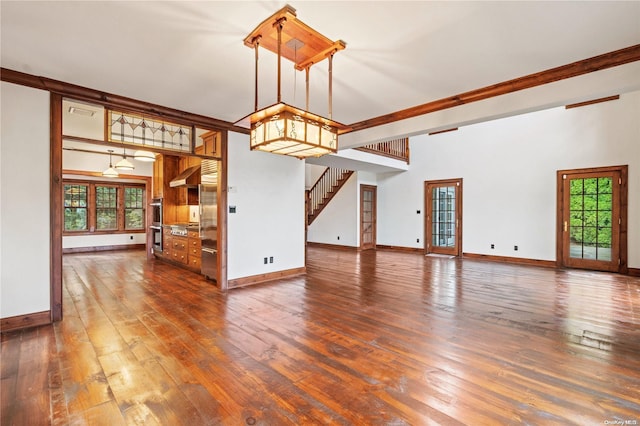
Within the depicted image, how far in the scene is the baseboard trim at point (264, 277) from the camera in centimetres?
501

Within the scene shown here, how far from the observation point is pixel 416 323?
3.38 meters

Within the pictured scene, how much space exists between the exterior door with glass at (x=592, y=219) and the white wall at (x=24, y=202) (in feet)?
30.4

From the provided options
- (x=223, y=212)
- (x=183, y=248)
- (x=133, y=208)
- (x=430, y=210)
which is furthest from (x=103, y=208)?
(x=430, y=210)

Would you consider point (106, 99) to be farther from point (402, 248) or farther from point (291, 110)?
point (402, 248)

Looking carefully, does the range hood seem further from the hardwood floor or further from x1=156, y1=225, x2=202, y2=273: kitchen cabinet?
the hardwood floor

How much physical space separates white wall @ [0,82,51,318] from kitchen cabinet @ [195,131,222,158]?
198 centimetres

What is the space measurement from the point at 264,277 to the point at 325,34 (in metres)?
4.08

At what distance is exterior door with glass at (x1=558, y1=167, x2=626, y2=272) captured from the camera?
6168 mm

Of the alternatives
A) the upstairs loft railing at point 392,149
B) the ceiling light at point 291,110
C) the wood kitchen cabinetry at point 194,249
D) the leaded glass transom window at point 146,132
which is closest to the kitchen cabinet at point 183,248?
the wood kitchen cabinetry at point 194,249

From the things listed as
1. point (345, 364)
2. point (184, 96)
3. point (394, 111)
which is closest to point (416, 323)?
point (345, 364)

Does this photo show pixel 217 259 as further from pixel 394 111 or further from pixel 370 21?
pixel 370 21

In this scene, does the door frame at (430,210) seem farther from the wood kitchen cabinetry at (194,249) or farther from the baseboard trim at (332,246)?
the wood kitchen cabinetry at (194,249)

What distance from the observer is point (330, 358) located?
2.58 m

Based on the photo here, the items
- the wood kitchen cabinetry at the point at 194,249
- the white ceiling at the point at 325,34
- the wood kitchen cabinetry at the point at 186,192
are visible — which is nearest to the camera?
the white ceiling at the point at 325,34
